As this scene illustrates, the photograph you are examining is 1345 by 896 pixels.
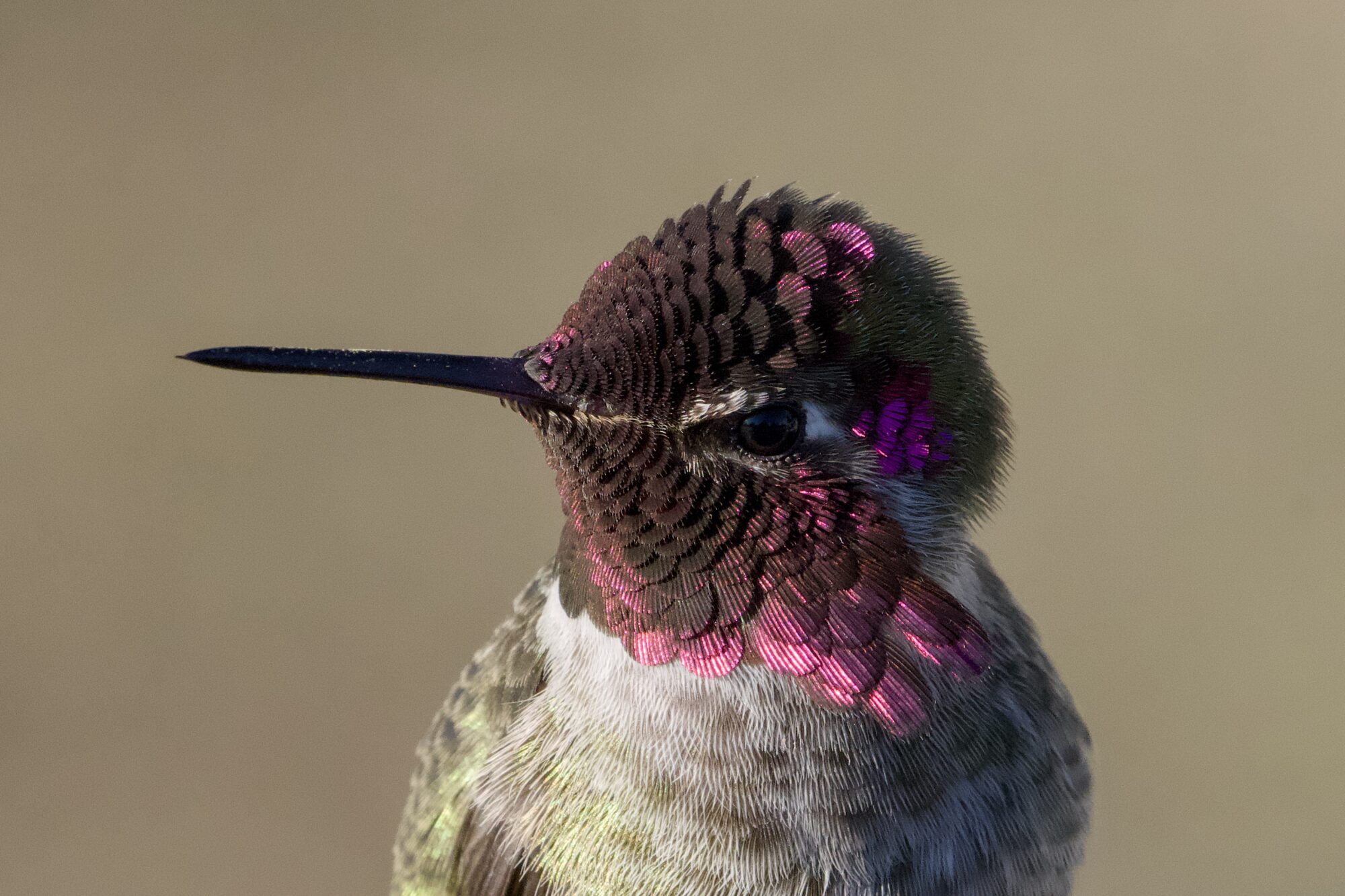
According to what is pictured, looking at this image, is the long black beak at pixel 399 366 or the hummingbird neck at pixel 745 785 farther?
the hummingbird neck at pixel 745 785

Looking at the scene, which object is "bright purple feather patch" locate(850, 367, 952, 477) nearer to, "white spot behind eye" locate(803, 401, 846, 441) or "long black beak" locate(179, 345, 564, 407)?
"white spot behind eye" locate(803, 401, 846, 441)

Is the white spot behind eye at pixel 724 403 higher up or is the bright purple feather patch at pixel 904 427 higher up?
the white spot behind eye at pixel 724 403

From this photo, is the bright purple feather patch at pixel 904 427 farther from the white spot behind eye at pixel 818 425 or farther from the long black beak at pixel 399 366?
the long black beak at pixel 399 366

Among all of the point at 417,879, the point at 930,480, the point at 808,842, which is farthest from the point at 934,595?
the point at 417,879

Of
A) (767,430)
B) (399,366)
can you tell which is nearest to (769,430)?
(767,430)

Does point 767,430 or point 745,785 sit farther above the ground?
point 767,430

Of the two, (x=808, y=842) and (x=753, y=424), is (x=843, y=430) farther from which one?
(x=808, y=842)

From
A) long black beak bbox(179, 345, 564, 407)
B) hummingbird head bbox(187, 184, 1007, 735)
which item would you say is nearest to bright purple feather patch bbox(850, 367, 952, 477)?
hummingbird head bbox(187, 184, 1007, 735)

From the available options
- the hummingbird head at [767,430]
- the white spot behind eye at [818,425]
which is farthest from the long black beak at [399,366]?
the white spot behind eye at [818,425]

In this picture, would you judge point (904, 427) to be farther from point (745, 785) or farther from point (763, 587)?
point (745, 785)
